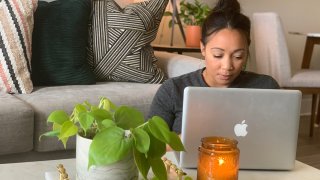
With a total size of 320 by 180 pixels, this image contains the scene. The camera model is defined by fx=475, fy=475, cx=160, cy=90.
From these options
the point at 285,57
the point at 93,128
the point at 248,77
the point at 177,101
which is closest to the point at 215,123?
the point at 93,128

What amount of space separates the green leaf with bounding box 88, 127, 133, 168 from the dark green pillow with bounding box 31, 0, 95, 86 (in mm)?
1438

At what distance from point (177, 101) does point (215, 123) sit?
1.38 feet

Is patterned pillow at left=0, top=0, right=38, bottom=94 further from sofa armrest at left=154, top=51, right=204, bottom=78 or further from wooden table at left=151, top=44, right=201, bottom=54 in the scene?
wooden table at left=151, top=44, right=201, bottom=54

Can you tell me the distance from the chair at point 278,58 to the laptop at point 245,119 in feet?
6.71

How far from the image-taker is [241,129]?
3.50ft

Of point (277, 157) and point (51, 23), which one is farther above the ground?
point (51, 23)

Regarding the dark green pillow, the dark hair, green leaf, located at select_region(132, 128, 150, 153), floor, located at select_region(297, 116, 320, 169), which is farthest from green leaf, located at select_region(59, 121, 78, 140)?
floor, located at select_region(297, 116, 320, 169)

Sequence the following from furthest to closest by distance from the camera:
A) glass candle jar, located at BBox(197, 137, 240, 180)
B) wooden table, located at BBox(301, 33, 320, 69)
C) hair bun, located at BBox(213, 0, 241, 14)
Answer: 1. wooden table, located at BBox(301, 33, 320, 69)
2. hair bun, located at BBox(213, 0, 241, 14)
3. glass candle jar, located at BBox(197, 137, 240, 180)

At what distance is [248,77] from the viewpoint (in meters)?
1.58

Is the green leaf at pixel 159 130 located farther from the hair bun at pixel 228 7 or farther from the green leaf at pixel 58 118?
the hair bun at pixel 228 7

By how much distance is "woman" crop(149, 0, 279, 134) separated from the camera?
1.47 metres

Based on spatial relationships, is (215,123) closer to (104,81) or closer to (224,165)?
(224,165)

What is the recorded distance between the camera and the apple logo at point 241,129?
106cm

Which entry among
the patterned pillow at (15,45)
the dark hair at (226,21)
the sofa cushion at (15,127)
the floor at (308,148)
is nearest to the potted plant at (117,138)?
the dark hair at (226,21)
